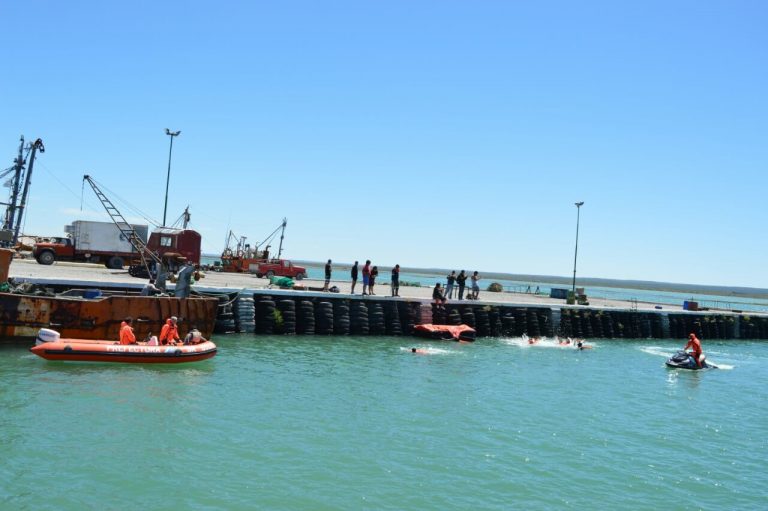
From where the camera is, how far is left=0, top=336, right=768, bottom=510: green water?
482 inches

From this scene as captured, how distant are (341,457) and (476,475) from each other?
119 inches

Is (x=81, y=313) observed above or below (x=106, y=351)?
above

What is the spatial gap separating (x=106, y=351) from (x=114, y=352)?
0.84 feet

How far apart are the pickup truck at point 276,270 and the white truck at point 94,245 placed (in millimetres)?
11912

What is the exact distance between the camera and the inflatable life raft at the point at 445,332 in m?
34.9

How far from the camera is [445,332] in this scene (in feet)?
115

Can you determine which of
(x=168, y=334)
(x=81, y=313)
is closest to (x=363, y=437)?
(x=168, y=334)

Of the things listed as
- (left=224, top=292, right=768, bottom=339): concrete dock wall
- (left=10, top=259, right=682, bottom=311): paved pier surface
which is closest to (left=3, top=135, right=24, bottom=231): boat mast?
(left=10, top=259, right=682, bottom=311): paved pier surface

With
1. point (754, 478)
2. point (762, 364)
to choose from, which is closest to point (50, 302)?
point (754, 478)

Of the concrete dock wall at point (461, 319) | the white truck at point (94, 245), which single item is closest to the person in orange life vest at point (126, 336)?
the concrete dock wall at point (461, 319)

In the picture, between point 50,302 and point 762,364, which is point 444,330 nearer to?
point 762,364

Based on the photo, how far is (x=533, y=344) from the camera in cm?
3616

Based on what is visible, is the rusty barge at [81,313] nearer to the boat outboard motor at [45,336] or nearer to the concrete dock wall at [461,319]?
the boat outboard motor at [45,336]

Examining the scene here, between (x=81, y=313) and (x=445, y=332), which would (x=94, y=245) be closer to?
(x=81, y=313)
